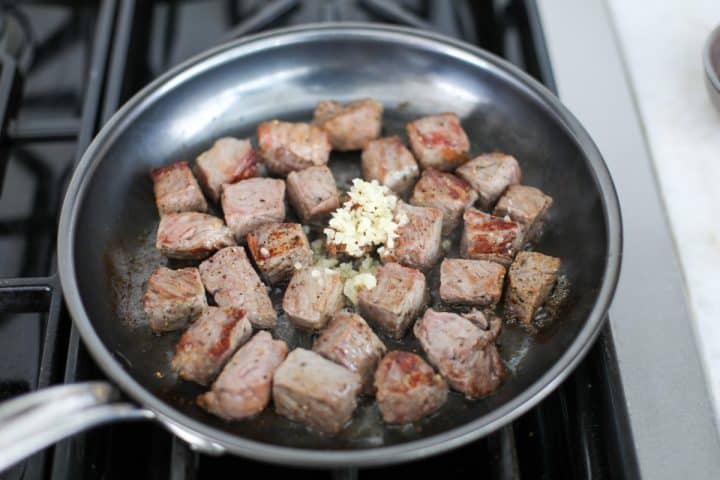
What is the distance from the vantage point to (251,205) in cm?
200

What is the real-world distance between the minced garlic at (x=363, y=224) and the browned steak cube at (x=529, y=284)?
13.3 inches

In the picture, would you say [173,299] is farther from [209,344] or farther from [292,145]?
[292,145]

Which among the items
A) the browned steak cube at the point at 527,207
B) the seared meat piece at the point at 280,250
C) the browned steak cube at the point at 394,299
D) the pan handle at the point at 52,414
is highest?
the browned steak cube at the point at 527,207

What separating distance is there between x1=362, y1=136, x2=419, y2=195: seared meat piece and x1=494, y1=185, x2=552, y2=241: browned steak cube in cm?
28

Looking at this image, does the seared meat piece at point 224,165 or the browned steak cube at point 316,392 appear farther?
the seared meat piece at point 224,165

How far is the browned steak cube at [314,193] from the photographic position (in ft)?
6.61

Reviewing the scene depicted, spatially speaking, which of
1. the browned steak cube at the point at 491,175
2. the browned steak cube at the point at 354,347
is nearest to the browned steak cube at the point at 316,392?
the browned steak cube at the point at 354,347

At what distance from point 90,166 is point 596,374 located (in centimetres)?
141

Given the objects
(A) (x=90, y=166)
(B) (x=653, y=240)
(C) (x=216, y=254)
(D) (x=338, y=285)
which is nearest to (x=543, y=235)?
(B) (x=653, y=240)

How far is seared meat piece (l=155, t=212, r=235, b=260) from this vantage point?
193cm

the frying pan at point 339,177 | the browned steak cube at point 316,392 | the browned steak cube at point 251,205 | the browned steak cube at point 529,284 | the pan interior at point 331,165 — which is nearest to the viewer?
the frying pan at point 339,177

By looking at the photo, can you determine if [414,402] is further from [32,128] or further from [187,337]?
[32,128]

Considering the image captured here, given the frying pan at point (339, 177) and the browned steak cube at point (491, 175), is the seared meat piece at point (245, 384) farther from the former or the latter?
the browned steak cube at point (491, 175)

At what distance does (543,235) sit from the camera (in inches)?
78.9
